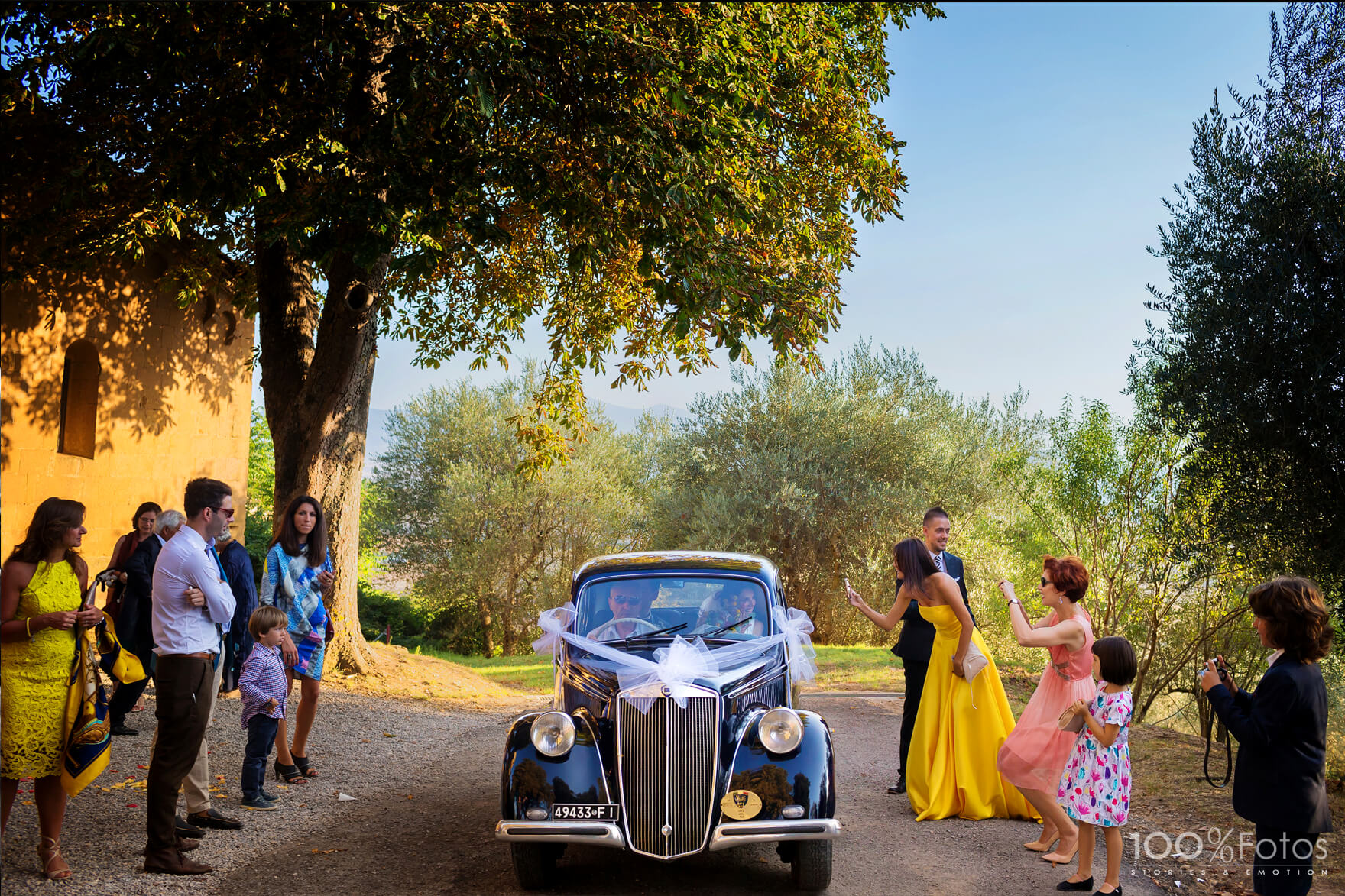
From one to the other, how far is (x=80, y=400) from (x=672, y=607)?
1121cm

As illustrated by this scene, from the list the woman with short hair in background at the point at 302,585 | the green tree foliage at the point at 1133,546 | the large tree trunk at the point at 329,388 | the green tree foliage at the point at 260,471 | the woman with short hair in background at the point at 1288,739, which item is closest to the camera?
the woman with short hair in background at the point at 1288,739

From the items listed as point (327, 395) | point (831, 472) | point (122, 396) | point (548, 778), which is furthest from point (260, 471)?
point (548, 778)

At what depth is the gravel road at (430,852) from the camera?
497 cm

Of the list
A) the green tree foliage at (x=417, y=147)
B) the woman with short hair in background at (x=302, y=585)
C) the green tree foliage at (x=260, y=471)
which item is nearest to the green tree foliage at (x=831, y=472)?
the green tree foliage at (x=417, y=147)

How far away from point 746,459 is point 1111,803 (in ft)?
62.0

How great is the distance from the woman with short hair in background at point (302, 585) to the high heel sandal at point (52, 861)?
6.57 feet

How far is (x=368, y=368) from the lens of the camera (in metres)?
12.2

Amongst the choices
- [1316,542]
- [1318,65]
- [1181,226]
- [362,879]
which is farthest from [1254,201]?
[362,879]

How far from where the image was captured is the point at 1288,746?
378 cm

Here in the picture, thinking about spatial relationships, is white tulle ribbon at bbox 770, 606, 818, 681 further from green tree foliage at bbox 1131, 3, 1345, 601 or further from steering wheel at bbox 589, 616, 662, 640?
green tree foliage at bbox 1131, 3, 1345, 601

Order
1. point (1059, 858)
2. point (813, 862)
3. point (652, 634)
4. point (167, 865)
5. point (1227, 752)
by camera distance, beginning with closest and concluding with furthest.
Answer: point (813, 862)
point (167, 865)
point (1059, 858)
point (652, 634)
point (1227, 752)

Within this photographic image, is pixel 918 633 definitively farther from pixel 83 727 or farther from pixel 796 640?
pixel 83 727

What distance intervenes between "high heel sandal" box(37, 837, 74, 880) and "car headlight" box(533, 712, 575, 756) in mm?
2523

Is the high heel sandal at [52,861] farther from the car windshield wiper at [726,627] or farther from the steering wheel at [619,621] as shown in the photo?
the car windshield wiper at [726,627]
